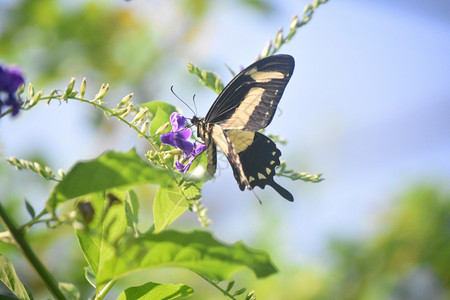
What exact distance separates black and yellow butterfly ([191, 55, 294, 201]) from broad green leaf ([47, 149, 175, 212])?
0.73m

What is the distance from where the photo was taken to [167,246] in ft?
3.87

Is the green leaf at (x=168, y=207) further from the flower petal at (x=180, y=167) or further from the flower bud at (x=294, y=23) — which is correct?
the flower bud at (x=294, y=23)

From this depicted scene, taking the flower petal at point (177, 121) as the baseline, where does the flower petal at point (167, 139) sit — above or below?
below

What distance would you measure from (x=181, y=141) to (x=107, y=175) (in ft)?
1.75

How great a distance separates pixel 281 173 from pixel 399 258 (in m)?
2.81

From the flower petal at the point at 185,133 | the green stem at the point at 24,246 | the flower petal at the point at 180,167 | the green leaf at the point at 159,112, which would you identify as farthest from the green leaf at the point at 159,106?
the green stem at the point at 24,246

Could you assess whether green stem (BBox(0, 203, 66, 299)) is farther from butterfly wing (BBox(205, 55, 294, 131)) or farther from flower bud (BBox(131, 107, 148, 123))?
butterfly wing (BBox(205, 55, 294, 131))

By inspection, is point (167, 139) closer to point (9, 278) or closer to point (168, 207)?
point (168, 207)

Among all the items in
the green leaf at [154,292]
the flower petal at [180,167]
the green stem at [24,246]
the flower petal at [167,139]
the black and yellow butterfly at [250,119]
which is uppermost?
the black and yellow butterfly at [250,119]

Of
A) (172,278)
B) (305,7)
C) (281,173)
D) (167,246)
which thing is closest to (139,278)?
(172,278)

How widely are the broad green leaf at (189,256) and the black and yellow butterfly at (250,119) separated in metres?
0.73

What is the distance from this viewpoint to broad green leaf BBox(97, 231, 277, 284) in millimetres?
1120

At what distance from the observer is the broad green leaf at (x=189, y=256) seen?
3.67 ft

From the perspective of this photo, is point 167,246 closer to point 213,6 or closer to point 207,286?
point 207,286
